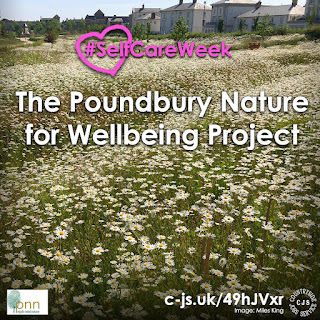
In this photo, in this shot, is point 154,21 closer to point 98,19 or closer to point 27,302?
point 98,19

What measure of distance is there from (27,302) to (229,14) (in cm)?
8324

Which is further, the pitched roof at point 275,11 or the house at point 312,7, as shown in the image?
the house at point 312,7

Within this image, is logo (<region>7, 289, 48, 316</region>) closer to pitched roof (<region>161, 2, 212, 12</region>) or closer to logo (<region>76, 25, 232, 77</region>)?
logo (<region>76, 25, 232, 77</region>)

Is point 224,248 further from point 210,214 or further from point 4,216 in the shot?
point 4,216

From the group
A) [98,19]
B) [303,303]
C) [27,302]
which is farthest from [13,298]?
[98,19]

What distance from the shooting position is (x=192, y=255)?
3.29 metres

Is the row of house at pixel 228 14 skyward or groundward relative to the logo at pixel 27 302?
skyward

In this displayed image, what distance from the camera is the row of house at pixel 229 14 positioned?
226ft

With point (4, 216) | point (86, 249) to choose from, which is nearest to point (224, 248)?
point (86, 249)

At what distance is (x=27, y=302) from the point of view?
251 cm

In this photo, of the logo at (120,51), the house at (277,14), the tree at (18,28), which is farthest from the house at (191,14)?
the logo at (120,51)

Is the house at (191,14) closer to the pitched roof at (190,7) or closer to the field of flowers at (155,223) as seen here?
the pitched roof at (190,7)

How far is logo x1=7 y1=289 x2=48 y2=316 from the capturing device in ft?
7.98

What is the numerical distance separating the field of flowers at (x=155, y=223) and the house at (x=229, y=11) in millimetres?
73775
